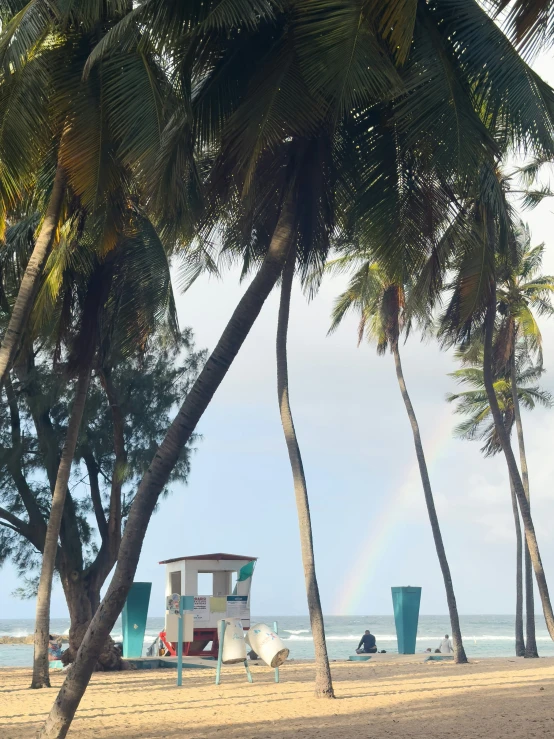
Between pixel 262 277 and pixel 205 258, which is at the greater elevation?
pixel 205 258

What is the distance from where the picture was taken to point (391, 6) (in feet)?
21.9

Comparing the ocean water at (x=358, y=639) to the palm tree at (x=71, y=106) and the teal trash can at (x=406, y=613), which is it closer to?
the teal trash can at (x=406, y=613)

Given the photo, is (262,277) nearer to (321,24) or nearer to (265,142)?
(265,142)

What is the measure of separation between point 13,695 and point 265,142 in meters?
8.65

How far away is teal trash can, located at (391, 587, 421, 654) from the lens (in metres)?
20.6

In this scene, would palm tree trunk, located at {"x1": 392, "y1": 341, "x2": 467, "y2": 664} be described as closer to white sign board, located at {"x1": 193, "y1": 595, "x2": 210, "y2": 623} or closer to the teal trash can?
the teal trash can

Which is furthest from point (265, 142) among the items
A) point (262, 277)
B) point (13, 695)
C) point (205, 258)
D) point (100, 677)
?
point (100, 677)

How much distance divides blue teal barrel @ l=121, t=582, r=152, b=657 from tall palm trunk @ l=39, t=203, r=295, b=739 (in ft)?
40.4

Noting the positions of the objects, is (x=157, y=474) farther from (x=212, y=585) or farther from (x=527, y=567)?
(x=527, y=567)

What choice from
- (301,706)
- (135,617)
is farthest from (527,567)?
(301,706)

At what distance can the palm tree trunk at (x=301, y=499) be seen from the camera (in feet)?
34.9

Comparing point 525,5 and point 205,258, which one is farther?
point 205,258

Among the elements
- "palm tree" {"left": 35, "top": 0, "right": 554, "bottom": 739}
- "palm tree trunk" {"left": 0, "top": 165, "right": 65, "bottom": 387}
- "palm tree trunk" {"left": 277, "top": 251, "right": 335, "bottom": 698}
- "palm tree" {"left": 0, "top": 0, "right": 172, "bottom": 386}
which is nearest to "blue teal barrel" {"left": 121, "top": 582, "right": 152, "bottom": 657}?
"palm tree trunk" {"left": 277, "top": 251, "right": 335, "bottom": 698}

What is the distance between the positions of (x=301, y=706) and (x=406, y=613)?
38.7ft
